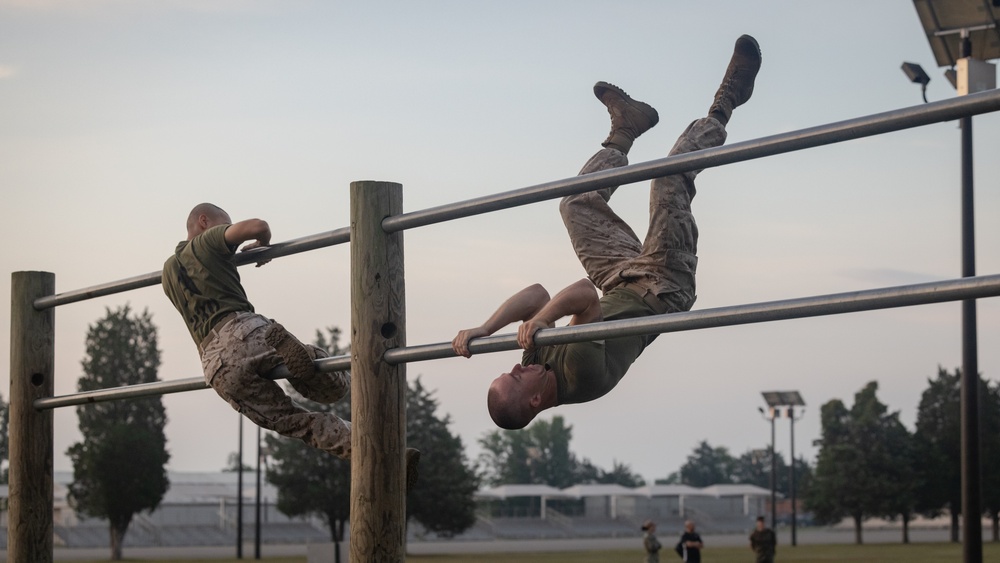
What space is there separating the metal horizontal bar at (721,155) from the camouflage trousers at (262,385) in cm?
98

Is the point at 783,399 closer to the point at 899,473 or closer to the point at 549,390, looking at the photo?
the point at 899,473

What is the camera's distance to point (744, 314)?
2.90m

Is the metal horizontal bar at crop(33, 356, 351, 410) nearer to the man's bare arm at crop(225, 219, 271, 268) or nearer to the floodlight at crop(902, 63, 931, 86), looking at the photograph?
the man's bare arm at crop(225, 219, 271, 268)

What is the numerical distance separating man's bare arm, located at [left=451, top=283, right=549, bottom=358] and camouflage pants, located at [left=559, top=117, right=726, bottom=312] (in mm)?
451

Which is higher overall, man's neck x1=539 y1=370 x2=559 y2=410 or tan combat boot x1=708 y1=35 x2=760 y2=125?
tan combat boot x1=708 y1=35 x2=760 y2=125

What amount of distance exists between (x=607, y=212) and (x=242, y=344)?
55.7 inches

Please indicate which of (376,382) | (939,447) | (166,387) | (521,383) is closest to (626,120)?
(521,383)

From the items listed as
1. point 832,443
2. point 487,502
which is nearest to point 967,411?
point 832,443

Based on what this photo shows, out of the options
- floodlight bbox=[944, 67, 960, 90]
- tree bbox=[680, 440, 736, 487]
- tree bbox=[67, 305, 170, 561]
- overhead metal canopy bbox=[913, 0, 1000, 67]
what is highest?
overhead metal canopy bbox=[913, 0, 1000, 67]

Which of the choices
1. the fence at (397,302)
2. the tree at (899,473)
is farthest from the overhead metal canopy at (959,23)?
the tree at (899,473)

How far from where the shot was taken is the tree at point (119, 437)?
45938 millimetres

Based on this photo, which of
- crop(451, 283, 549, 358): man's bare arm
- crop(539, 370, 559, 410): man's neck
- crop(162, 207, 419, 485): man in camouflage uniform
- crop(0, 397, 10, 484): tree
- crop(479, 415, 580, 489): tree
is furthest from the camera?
crop(479, 415, 580, 489): tree

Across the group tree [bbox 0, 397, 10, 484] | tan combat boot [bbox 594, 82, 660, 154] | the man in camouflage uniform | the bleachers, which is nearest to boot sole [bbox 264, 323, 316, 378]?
the man in camouflage uniform

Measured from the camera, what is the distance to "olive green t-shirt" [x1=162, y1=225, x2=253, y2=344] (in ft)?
14.9
